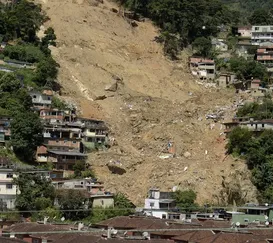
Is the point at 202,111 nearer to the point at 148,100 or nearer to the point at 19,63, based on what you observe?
the point at 148,100

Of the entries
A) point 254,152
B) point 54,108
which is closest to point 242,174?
point 254,152

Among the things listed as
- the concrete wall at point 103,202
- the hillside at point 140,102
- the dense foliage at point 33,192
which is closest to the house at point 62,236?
the dense foliage at point 33,192

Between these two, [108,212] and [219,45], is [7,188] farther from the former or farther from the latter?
[219,45]

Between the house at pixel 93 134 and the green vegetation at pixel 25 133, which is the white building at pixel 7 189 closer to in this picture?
the green vegetation at pixel 25 133

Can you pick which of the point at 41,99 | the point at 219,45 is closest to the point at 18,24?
the point at 41,99

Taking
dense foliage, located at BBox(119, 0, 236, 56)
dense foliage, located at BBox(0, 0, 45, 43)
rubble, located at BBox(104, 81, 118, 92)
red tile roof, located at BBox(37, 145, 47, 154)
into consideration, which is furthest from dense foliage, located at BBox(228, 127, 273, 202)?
dense foliage, located at BBox(0, 0, 45, 43)

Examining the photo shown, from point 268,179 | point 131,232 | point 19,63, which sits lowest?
point 131,232
